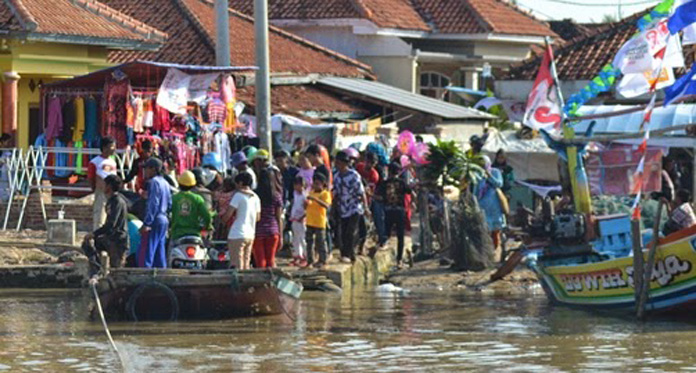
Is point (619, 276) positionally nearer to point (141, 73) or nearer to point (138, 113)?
point (138, 113)

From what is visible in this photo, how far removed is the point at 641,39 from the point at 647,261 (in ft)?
8.53

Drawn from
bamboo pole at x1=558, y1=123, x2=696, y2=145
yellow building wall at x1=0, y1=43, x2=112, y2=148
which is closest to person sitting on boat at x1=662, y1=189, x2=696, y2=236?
bamboo pole at x1=558, y1=123, x2=696, y2=145

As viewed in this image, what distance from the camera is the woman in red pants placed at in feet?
61.6

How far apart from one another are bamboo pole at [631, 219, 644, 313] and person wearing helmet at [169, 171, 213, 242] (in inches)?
181

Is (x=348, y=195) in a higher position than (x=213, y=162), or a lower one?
lower

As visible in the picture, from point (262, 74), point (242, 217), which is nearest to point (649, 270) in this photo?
point (242, 217)

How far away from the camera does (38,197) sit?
939 inches

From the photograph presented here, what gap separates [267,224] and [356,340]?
3.25 m

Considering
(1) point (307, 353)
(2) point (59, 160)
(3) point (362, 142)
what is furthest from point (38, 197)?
(1) point (307, 353)

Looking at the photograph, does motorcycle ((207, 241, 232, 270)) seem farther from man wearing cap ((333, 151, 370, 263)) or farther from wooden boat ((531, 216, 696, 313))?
wooden boat ((531, 216, 696, 313))

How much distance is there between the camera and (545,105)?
19.4 metres

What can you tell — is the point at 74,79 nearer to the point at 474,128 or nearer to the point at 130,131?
the point at 130,131

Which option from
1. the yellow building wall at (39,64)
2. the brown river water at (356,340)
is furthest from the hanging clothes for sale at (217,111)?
the brown river water at (356,340)

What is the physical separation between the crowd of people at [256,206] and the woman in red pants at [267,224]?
0.5 inches
